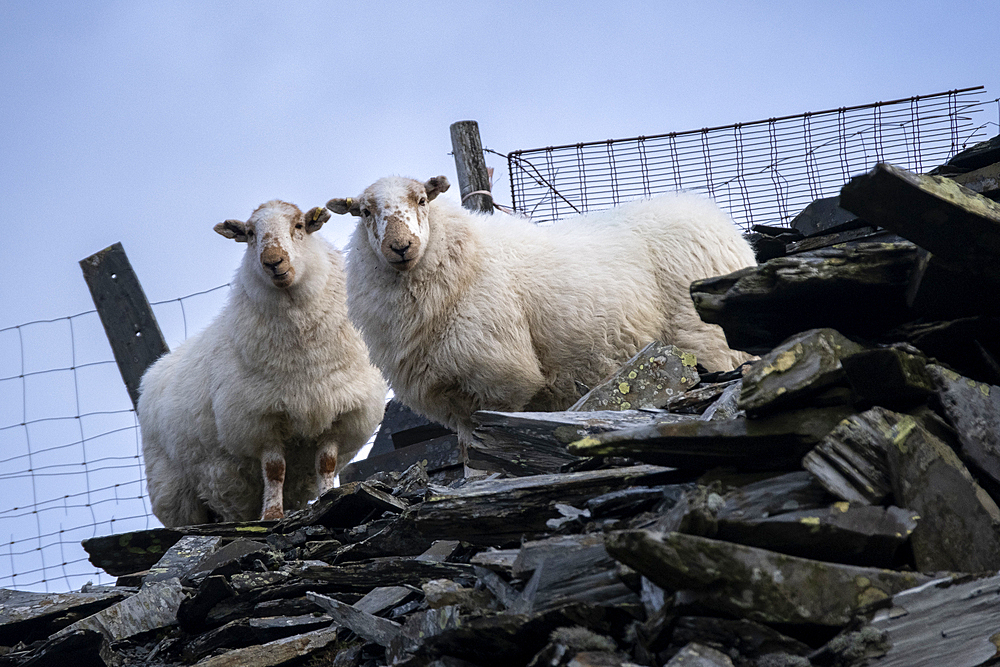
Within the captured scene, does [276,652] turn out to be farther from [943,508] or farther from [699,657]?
[943,508]

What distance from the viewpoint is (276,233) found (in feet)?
22.7

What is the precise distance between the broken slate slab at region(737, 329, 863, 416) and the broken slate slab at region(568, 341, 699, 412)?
1492 mm

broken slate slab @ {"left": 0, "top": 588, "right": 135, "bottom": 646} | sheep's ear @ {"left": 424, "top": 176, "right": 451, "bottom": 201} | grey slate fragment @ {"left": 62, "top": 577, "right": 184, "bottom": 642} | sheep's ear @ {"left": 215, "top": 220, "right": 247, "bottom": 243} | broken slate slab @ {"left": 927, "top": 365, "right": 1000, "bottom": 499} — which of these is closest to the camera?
broken slate slab @ {"left": 927, "top": 365, "right": 1000, "bottom": 499}

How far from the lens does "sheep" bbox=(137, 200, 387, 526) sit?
6969mm

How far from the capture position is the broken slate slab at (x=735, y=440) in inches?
97.9

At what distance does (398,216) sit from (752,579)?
13.7 ft

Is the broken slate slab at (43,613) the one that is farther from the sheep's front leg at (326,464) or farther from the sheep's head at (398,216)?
the sheep's front leg at (326,464)

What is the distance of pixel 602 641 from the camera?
2115mm

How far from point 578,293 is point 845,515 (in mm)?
3706

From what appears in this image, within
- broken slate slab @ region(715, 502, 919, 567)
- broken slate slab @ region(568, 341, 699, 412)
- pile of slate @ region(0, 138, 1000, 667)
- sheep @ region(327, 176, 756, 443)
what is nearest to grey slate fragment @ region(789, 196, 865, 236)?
sheep @ region(327, 176, 756, 443)

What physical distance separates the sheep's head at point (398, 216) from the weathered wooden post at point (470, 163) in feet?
5.00

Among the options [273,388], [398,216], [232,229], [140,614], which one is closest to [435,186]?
[398,216]

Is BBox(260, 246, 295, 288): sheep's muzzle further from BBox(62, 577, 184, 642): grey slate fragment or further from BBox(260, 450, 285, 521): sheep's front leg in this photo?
BBox(62, 577, 184, 642): grey slate fragment

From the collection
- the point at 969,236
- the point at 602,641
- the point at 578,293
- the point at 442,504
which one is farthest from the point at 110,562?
the point at 969,236
